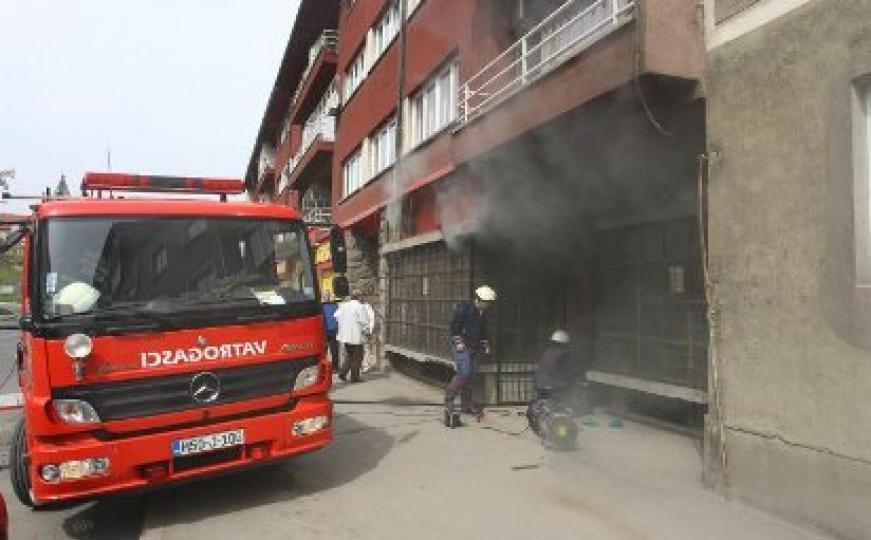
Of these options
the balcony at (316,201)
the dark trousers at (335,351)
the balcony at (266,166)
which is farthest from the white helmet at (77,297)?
the balcony at (266,166)

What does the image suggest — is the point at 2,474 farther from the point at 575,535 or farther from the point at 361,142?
the point at 361,142

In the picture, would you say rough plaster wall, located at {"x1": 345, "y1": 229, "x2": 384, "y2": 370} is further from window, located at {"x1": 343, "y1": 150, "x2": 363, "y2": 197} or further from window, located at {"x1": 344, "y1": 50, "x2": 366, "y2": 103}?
window, located at {"x1": 344, "y1": 50, "x2": 366, "y2": 103}

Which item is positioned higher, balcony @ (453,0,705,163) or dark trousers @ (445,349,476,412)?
balcony @ (453,0,705,163)

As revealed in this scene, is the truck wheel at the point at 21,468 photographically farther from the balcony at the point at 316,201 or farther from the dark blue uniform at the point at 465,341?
the balcony at the point at 316,201

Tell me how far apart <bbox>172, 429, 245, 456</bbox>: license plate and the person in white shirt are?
6935mm

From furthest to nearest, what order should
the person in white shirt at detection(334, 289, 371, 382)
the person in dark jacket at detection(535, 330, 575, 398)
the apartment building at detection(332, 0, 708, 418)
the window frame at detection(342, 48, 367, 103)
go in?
the window frame at detection(342, 48, 367, 103) → the person in white shirt at detection(334, 289, 371, 382) → the person in dark jacket at detection(535, 330, 575, 398) → the apartment building at detection(332, 0, 708, 418)

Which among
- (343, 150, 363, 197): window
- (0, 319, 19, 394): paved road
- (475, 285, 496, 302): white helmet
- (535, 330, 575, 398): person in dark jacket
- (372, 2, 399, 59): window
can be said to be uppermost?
(372, 2, 399, 59): window

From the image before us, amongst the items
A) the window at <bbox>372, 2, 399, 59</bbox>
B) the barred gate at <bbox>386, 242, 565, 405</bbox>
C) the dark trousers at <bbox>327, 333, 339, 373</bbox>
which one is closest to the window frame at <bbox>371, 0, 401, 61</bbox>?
the window at <bbox>372, 2, 399, 59</bbox>

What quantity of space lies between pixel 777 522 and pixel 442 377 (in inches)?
281

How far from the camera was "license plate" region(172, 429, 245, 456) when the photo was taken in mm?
5094

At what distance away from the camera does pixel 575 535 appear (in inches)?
183

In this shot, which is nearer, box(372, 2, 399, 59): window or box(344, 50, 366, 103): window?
box(372, 2, 399, 59): window

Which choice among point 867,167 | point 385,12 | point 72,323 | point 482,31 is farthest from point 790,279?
point 385,12

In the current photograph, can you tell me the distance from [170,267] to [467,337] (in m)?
3.87
